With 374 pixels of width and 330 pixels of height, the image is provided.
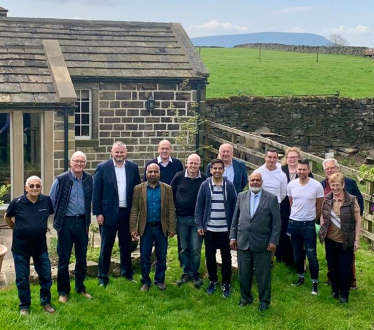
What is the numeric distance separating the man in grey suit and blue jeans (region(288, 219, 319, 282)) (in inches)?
33.1

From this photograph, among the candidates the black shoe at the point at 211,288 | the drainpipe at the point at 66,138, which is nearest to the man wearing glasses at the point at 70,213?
the black shoe at the point at 211,288

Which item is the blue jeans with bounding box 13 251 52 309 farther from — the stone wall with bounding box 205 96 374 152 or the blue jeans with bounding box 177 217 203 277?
the stone wall with bounding box 205 96 374 152

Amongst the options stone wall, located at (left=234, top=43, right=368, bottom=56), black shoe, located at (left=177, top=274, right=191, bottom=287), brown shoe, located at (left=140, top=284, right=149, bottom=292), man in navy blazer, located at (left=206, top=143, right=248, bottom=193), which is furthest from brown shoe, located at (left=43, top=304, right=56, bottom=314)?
stone wall, located at (left=234, top=43, right=368, bottom=56)

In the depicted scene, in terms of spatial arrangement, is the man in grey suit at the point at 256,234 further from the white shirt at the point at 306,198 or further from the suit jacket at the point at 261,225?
the white shirt at the point at 306,198

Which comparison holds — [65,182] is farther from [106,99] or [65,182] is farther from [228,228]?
[106,99]

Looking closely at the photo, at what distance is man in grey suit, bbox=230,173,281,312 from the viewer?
7.98 meters

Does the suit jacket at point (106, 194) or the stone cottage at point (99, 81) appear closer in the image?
the suit jacket at point (106, 194)

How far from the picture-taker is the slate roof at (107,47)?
16062 millimetres

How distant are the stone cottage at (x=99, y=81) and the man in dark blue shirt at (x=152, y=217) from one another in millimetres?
5592

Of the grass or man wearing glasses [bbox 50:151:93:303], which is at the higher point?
man wearing glasses [bbox 50:151:93:303]

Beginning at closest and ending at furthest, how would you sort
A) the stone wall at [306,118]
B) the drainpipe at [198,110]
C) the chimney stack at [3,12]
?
the drainpipe at [198,110] < the chimney stack at [3,12] < the stone wall at [306,118]

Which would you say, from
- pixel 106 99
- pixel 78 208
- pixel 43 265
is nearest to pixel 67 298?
pixel 43 265

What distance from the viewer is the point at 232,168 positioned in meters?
9.22

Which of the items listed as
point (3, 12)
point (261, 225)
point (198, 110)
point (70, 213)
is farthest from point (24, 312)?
point (3, 12)
